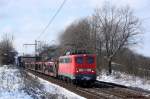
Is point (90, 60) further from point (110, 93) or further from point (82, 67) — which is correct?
point (110, 93)

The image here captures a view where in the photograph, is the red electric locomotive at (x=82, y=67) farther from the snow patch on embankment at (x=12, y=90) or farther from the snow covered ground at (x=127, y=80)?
the snow patch on embankment at (x=12, y=90)

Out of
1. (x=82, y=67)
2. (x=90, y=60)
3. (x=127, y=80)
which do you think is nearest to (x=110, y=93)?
(x=82, y=67)

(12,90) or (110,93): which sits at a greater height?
(12,90)

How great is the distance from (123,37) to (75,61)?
79.8 feet

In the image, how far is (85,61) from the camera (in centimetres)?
3241

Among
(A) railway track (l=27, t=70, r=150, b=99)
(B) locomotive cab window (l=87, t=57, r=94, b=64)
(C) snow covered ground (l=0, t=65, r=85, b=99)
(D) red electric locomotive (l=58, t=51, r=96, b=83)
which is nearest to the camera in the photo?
(C) snow covered ground (l=0, t=65, r=85, b=99)

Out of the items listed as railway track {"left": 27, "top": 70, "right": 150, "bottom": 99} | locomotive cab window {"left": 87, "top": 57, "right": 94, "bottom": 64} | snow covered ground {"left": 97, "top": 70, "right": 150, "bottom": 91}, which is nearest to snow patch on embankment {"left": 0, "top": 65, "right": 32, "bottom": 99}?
railway track {"left": 27, "top": 70, "right": 150, "bottom": 99}

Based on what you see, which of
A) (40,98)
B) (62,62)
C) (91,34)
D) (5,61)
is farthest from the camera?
(5,61)

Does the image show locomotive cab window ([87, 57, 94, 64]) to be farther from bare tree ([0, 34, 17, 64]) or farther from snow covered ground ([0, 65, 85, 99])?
bare tree ([0, 34, 17, 64])

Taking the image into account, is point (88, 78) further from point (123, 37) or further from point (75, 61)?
point (123, 37)

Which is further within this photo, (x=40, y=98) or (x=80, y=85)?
(x=80, y=85)

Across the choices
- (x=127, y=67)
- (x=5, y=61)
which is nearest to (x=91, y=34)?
(x=127, y=67)

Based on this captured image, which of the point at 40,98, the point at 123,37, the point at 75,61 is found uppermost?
the point at 123,37

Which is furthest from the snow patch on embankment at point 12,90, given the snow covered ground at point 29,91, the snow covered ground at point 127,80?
the snow covered ground at point 127,80
